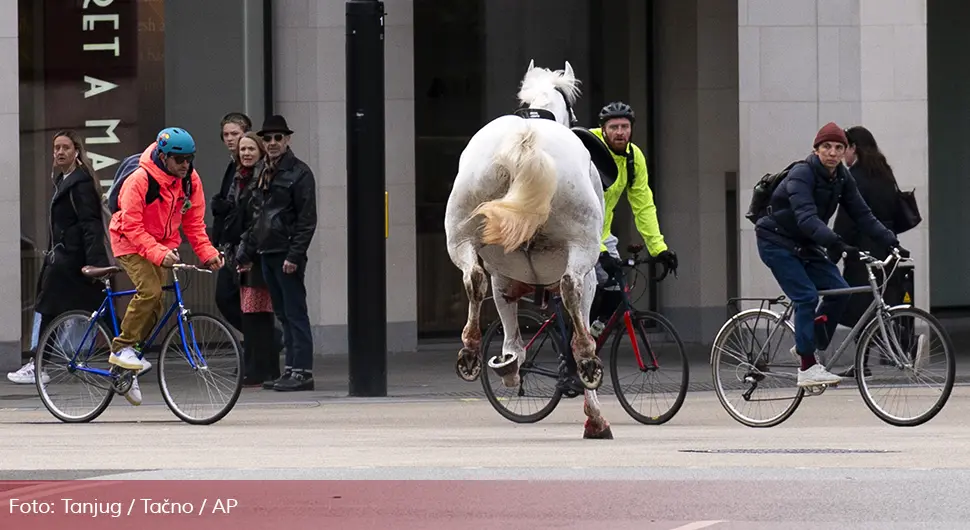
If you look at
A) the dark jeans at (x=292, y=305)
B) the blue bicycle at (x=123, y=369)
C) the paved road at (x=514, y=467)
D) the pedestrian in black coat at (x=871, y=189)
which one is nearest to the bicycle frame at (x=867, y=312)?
the paved road at (x=514, y=467)

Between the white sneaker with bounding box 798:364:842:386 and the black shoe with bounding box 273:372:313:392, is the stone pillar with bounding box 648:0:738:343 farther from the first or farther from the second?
the white sneaker with bounding box 798:364:842:386

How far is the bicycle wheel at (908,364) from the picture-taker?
10.1 m

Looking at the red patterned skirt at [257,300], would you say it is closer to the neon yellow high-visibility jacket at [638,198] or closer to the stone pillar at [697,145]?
the neon yellow high-visibility jacket at [638,198]

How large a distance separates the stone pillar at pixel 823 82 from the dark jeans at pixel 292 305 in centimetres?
433

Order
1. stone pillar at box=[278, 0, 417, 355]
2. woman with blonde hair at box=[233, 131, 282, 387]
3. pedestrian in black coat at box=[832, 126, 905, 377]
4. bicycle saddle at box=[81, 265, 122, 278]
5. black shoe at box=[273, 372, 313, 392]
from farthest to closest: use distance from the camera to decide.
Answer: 1. stone pillar at box=[278, 0, 417, 355]
2. pedestrian in black coat at box=[832, 126, 905, 377]
3. woman with blonde hair at box=[233, 131, 282, 387]
4. black shoe at box=[273, 372, 313, 392]
5. bicycle saddle at box=[81, 265, 122, 278]

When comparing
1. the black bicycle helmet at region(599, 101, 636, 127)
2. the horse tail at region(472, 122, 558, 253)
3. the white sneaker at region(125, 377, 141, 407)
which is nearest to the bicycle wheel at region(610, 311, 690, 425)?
the black bicycle helmet at region(599, 101, 636, 127)

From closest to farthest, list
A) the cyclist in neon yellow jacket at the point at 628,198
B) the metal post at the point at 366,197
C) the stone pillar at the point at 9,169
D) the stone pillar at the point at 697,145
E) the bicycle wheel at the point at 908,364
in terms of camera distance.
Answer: the bicycle wheel at the point at 908,364, the cyclist in neon yellow jacket at the point at 628,198, the metal post at the point at 366,197, the stone pillar at the point at 9,169, the stone pillar at the point at 697,145

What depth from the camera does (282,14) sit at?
16.6 m

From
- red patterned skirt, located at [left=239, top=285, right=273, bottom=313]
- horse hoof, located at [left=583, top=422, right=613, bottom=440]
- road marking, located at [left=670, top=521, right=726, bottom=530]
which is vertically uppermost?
red patterned skirt, located at [left=239, top=285, right=273, bottom=313]

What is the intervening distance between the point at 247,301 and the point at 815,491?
7.27 meters

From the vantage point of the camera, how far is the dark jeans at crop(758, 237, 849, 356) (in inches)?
421

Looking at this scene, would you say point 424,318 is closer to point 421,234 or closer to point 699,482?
point 421,234

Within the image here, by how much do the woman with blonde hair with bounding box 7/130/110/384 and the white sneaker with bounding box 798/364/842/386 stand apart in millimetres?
5367

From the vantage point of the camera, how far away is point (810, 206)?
10633 millimetres
